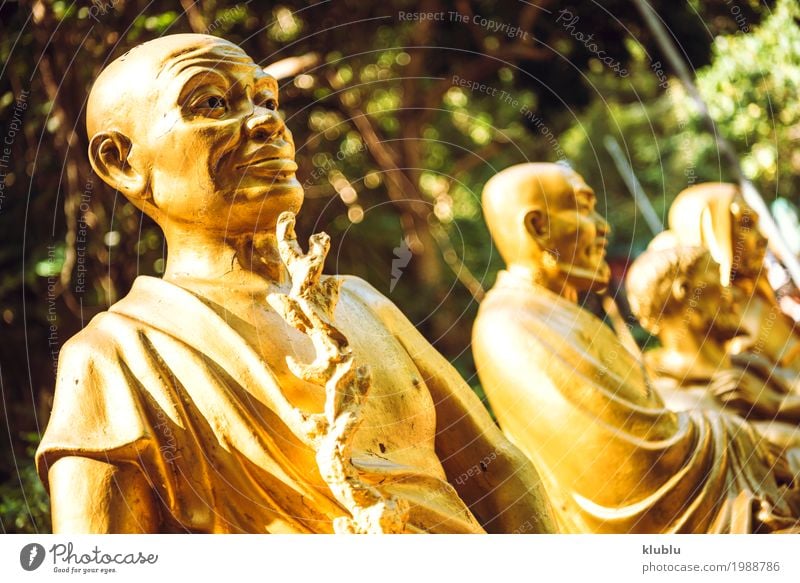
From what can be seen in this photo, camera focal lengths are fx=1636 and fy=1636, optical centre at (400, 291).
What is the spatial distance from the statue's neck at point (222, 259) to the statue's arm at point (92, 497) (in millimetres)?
671

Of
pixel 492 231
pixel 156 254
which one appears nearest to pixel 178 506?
pixel 492 231

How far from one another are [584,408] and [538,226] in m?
0.94

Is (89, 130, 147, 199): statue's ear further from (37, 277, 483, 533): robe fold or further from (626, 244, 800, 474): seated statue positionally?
(626, 244, 800, 474): seated statue

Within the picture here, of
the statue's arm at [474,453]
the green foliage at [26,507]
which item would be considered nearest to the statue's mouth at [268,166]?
the statue's arm at [474,453]

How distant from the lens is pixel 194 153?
459 cm

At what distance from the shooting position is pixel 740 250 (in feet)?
29.0

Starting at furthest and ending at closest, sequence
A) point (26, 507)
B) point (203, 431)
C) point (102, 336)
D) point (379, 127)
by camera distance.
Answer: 1. point (379, 127)
2. point (26, 507)
3. point (102, 336)
4. point (203, 431)

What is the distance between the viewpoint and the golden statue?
13.9 feet

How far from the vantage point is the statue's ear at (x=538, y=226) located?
7.36 meters

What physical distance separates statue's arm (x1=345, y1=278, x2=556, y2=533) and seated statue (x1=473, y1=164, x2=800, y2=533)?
196 centimetres

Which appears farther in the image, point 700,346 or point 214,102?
point 700,346

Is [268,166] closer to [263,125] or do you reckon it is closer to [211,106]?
[263,125]

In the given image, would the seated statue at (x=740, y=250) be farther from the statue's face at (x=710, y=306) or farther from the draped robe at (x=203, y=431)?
the draped robe at (x=203, y=431)
